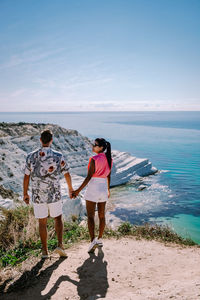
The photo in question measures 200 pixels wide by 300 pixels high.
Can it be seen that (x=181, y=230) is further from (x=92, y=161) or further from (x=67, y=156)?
(x=67, y=156)

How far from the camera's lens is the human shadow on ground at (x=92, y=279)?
11.3ft

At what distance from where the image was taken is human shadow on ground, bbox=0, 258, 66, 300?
3436 mm

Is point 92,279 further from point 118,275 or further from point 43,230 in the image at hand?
point 43,230

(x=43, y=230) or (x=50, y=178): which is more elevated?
(x=50, y=178)

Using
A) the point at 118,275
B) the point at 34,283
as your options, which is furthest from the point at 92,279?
the point at 34,283

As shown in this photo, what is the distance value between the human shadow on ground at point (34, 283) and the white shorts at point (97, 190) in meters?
1.42

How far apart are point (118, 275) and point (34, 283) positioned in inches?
56.2

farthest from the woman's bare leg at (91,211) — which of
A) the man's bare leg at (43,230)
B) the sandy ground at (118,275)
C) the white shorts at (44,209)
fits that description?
the man's bare leg at (43,230)

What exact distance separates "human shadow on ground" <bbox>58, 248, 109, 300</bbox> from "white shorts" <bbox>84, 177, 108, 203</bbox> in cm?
120

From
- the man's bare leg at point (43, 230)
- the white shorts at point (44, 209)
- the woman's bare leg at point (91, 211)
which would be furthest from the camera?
the woman's bare leg at point (91, 211)

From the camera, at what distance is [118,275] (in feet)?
13.1

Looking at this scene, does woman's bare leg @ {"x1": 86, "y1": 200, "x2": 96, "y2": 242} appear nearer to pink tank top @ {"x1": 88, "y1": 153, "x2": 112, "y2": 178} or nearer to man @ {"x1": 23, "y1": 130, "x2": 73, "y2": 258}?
pink tank top @ {"x1": 88, "y1": 153, "x2": 112, "y2": 178}

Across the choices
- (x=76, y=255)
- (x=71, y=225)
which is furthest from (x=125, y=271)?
(x=71, y=225)

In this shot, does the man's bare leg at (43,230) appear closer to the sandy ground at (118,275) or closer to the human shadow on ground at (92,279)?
the sandy ground at (118,275)
